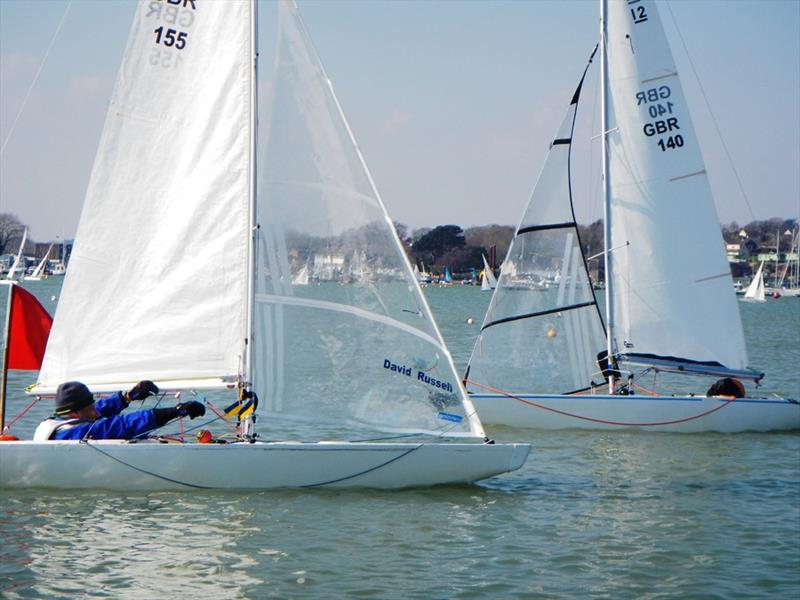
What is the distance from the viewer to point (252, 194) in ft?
30.6

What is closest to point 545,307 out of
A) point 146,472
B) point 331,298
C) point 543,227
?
point 543,227

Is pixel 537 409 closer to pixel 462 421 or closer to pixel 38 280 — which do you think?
pixel 462 421

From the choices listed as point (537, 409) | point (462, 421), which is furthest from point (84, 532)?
point (537, 409)

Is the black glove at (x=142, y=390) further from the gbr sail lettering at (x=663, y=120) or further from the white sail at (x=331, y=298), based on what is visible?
the gbr sail lettering at (x=663, y=120)

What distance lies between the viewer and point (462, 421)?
31.5 ft

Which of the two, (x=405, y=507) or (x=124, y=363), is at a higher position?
(x=124, y=363)

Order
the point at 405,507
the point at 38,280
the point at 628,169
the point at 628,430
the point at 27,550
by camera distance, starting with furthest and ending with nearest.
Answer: the point at 38,280 < the point at 628,169 < the point at 628,430 < the point at 405,507 < the point at 27,550

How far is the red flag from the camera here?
10.0 meters

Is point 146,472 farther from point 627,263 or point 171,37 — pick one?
point 627,263

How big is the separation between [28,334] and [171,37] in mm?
2953

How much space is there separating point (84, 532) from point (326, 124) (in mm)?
3824

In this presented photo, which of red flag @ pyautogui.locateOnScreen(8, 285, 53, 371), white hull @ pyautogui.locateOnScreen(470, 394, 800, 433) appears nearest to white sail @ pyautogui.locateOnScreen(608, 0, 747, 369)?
white hull @ pyautogui.locateOnScreen(470, 394, 800, 433)

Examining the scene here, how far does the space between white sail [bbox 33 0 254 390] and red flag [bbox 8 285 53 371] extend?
494 millimetres

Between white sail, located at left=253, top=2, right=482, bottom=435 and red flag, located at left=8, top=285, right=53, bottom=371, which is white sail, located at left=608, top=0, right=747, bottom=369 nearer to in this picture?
white sail, located at left=253, top=2, right=482, bottom=435
